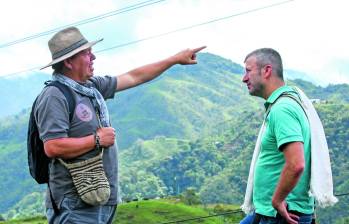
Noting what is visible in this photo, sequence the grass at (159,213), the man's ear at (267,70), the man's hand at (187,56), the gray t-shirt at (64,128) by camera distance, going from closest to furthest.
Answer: the gray t-shirt at (64,128) → the man's ear at (267,70) → the man's hand at (187,56) → the grass at (159,213)

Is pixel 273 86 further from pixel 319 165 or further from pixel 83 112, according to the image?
pixel 83 112

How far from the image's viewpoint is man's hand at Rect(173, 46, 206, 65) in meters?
4.21

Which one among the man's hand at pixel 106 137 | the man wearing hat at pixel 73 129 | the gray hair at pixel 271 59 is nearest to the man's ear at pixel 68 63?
the man wearing hat at pixel 73 129

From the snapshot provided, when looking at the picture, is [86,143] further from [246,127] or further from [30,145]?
[246,127]

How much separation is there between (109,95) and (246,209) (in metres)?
1.09

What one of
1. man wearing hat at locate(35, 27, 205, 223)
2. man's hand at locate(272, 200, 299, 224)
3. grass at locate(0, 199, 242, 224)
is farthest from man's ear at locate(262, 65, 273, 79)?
grass at locate(0, 199, 242, 224)

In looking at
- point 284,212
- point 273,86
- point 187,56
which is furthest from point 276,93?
point 187,56

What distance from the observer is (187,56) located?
4.24m

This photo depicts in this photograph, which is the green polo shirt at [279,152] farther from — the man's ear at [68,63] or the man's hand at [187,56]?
the man's ear at [68,63]

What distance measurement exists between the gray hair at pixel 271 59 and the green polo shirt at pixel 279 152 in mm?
110

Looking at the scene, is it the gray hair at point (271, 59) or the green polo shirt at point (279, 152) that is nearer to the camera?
the green polo shirt at point (279, 152)

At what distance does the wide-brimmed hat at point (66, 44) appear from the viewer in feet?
12.0

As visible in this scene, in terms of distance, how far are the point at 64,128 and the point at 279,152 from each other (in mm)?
1143

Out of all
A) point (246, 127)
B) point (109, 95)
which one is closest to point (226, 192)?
point (246, 127)
